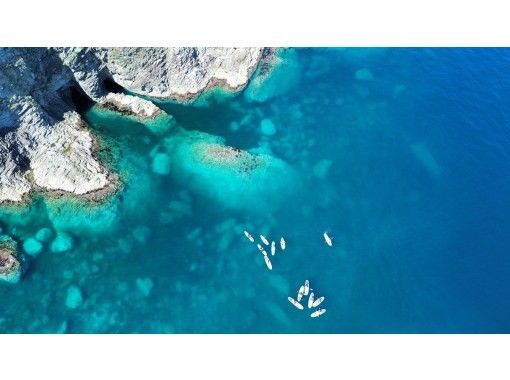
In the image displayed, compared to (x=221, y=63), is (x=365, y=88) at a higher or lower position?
lower

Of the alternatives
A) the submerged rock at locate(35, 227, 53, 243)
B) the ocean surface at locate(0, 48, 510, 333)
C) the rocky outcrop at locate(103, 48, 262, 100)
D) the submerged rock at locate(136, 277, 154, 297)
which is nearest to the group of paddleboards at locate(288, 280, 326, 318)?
the ocean surface at locate(0, 48, 510, 333)

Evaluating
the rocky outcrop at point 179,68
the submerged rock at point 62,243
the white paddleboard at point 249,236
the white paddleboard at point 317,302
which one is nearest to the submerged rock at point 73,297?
the submerged rock at point 62,243

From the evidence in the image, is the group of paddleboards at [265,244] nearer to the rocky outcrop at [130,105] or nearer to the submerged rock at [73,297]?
the submerged rock at [73,297]

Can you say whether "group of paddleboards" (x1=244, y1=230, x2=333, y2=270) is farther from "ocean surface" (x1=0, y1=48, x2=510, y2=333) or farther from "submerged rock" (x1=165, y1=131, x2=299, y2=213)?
"submerged rock" (x1=165, y1=131, x2=299, y2=213)

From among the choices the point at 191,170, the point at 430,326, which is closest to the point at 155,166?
the point at 191,170

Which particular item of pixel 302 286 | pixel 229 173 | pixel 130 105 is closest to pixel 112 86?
pixel 130 105

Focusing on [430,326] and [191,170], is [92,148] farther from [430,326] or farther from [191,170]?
[430,326]
